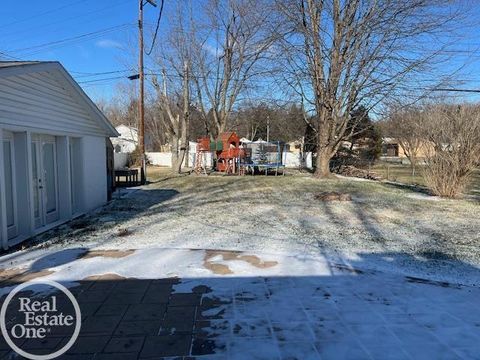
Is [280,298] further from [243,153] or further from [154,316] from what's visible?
[243,153]

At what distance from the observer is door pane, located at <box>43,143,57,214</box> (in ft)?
29.8

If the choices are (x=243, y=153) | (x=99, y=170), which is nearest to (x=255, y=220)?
(x=99, y=170)

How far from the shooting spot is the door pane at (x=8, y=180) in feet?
23.2

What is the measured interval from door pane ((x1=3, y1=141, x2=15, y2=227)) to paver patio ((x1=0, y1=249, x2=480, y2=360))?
2213 millimetres

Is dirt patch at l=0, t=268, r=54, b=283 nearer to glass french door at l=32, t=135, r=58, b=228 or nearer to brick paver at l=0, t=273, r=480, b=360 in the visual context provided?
brick paver at l=0, t=273, r=480, b=360

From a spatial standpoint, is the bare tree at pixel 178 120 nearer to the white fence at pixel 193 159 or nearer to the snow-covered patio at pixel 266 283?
the white fence at pixel 193 159

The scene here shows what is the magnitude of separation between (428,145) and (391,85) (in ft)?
20.6

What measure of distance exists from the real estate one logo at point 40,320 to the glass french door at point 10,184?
2731mm

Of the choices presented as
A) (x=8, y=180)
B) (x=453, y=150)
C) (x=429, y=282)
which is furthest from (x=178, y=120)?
(x=429, y=282)

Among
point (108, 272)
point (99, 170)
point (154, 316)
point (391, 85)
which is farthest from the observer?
point (391, 85)

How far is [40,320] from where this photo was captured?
3.94 metres

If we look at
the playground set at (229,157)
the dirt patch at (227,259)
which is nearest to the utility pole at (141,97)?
the playground set at (229,157)

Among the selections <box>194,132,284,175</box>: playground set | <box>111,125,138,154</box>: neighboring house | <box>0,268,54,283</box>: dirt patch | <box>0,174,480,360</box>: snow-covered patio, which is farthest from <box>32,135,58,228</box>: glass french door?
<box>111,125,138,154</box>: neighboring house

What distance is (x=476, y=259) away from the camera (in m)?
6.11
